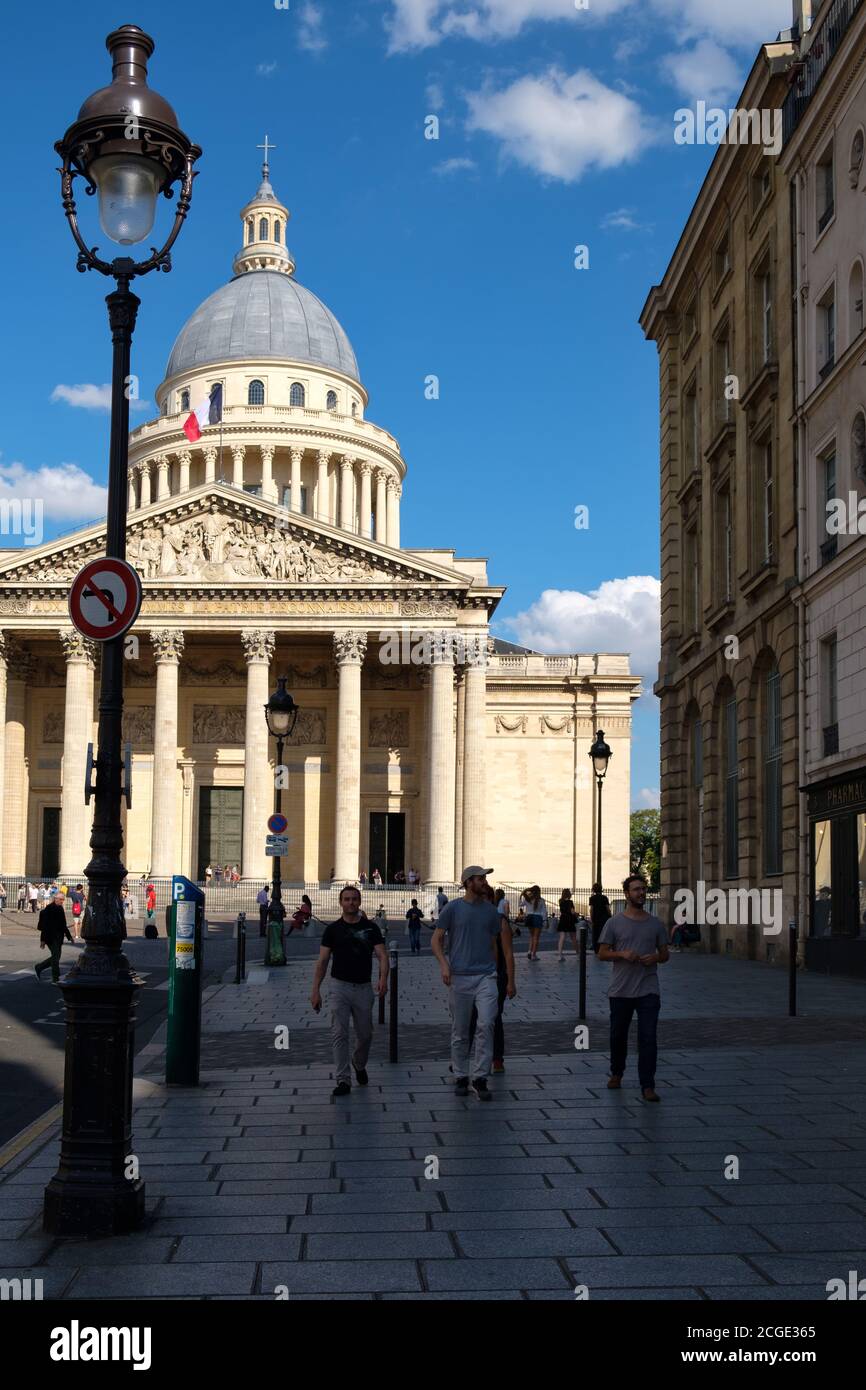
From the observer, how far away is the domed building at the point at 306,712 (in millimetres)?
66750

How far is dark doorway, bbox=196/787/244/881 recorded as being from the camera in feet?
236

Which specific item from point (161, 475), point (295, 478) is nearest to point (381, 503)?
point (295, 478)

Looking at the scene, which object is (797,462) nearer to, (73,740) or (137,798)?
(73,740)

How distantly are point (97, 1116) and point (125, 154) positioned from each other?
5.21 m

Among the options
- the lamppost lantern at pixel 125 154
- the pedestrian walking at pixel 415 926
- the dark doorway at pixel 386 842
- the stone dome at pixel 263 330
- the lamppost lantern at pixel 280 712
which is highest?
the stone dome at pixel 263 330

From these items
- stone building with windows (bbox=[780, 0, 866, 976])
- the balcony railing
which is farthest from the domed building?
stone building with windows (bbox=[780, 0, 866, 976])

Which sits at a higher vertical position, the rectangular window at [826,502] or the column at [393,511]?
the column at [393,511]

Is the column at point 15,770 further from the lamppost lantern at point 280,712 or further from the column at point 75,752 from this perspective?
the lamppost lantern at point 280,712

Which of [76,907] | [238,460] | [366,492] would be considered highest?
[238,460]

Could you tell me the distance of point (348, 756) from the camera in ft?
218

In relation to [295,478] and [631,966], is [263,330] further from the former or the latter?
[631,966]

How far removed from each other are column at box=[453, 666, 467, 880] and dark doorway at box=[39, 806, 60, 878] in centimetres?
1844

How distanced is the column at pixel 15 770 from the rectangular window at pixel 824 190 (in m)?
48.7

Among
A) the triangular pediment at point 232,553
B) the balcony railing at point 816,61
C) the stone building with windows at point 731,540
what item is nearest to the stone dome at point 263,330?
the triangular pediment at point 232,553
